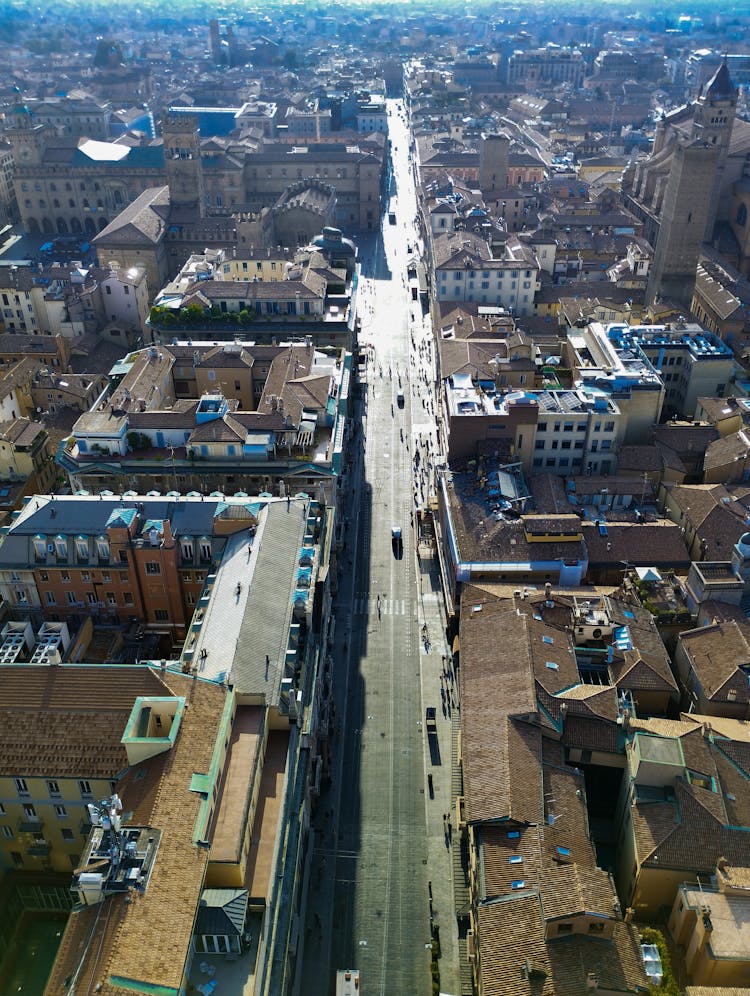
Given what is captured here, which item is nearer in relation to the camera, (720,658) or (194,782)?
(194,782)

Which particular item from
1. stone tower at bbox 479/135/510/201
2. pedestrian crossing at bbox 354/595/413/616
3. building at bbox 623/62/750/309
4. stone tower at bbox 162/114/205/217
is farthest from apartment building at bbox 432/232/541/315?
pedestrian crossing at bbox 354/595/413/616

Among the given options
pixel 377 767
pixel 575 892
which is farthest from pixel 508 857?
pixel 377 767

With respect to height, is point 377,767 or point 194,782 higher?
point 194,782

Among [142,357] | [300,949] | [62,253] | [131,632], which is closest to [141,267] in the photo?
[62,253]

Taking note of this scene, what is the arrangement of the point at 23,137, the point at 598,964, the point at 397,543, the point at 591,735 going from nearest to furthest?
the point at 598,964 → the point at 591,735 → the point at 397,543 → the point at 23,137

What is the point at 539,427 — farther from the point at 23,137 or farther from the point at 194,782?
the point at 23,137

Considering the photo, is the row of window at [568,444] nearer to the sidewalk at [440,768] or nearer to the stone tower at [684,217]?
the sidewalk at [440,768]

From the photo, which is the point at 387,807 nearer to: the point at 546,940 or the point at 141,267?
the point at 546,940
